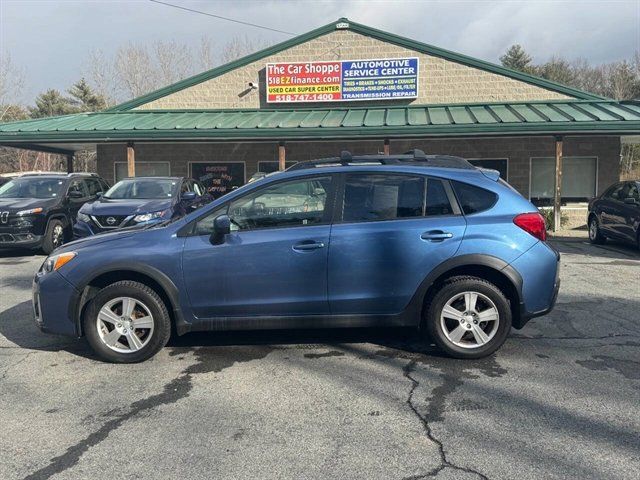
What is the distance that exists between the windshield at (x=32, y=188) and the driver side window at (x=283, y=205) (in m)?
8.40

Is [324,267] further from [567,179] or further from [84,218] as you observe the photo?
[567,179]

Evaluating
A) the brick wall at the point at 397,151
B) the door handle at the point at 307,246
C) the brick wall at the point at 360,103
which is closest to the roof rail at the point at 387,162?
the door handle at the point at 307,246

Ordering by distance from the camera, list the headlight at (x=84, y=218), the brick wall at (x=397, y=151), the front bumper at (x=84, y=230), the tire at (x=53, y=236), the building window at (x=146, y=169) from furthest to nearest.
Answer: the building window at (x=146, y=169)
the brick wall at (x=397, y=151)
the tire at (x=53, y=236)
the headlight at (x=84, y=218)
the front bumper at (x=84, y=230)

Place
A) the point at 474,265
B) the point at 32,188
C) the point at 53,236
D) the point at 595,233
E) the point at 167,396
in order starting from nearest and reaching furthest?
1. the point at 167,396
2. the point at 474,265
3. the point at 53,236
4. the point at 32,188
5. the point at 595,233

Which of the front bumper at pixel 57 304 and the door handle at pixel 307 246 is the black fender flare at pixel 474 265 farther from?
the front bumper at pixel 57 304

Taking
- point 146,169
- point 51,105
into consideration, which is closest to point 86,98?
point 51,105

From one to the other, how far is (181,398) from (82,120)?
15.7m

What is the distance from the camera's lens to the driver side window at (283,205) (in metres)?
4.83

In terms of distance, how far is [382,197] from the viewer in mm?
4875

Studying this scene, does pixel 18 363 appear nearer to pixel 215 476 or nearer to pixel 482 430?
pixel 215 476

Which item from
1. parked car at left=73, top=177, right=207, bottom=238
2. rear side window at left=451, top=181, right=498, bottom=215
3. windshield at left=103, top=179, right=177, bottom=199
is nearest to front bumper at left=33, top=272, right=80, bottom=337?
rear side window at left=451, top=181, right=498, bottom=215

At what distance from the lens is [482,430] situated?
3.55 m

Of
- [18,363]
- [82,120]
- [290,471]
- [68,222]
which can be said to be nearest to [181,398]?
[290,471]

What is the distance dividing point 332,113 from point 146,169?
7.01 meters
